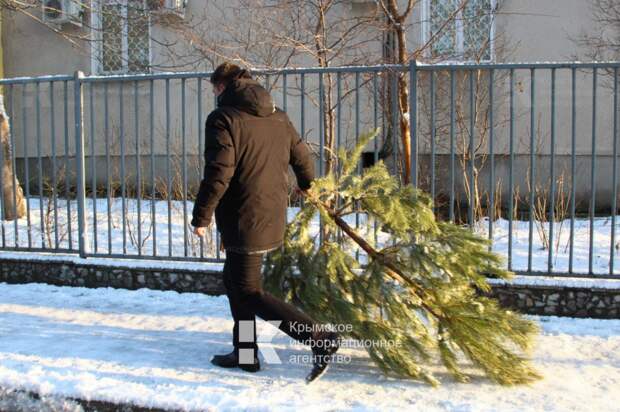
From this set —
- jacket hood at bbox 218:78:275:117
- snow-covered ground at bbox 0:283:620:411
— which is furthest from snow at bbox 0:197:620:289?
jacket hood at bbox 218:78:275:117

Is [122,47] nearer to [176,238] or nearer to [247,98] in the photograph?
[176,238]

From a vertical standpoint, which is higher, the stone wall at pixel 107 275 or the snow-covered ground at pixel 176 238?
the snow-covered ground at pixel 176 238

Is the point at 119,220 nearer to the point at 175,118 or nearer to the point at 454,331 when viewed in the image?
the point at 175,118

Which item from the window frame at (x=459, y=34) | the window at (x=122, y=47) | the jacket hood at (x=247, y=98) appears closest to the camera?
the jacket hood at (x=247, y=98)

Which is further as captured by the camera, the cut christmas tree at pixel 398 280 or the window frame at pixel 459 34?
the window frame at pixel 459 34

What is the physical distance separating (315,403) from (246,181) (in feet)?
4.23

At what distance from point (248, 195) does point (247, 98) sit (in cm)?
55

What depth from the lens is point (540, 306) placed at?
545 centimetres

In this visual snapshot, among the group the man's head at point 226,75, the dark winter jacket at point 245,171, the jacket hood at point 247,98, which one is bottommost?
the dark winter jacket at point 245,171

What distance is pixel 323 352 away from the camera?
4.07 m

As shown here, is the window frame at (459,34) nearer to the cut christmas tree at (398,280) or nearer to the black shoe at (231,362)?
the cut christmas tree at (398,280)

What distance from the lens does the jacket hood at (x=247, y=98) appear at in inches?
156

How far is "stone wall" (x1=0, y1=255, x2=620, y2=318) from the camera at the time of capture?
535 centimetres

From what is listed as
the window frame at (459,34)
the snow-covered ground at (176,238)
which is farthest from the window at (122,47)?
the window frame at (459,34)
